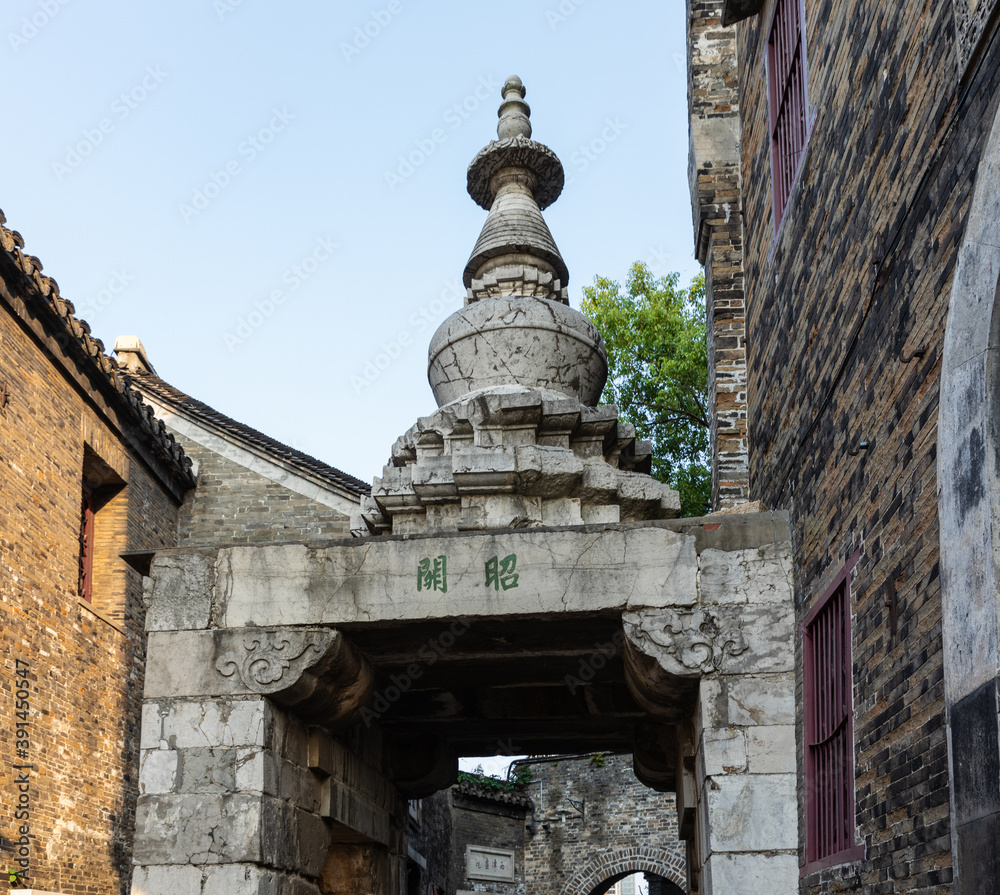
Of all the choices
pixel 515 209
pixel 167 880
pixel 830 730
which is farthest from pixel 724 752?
pixel 515 209

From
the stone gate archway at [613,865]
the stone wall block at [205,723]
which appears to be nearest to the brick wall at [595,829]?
the stone gate archway at [613,865]

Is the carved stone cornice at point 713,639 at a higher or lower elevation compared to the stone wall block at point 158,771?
higher

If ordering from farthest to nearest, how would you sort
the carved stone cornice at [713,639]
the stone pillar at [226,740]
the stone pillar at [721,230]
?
the stone pillar at [721,230] < the stone pillar at [226,740] < the carved stone cornice at [713,639]

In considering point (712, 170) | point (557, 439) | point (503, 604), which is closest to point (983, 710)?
point (503, 604)

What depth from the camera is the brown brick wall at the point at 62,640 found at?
35.1 ft

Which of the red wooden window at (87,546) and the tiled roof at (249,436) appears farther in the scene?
the tiled roof at (249,436)

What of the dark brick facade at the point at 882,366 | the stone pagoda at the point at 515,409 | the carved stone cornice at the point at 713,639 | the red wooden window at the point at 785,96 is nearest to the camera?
the dark brick facade at the point at 882,366

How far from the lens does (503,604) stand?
557 cm

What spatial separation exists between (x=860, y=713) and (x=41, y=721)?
833cm

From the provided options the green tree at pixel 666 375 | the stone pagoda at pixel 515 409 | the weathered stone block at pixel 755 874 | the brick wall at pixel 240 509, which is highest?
the green tree at pixel 666 375

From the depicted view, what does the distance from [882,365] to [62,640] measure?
9.11 meters

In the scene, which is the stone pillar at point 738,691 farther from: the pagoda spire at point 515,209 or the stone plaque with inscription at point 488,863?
the stone plaque with inscription at point 488,863

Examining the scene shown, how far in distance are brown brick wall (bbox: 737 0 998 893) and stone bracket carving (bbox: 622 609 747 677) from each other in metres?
0.72

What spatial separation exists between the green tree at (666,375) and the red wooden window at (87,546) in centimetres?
925
